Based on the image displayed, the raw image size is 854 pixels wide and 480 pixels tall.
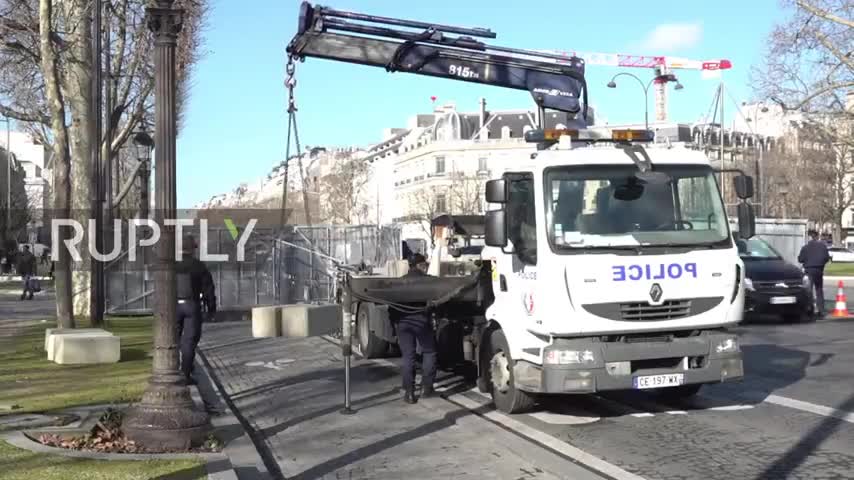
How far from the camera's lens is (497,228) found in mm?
9961

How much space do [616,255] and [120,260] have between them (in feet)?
72.9

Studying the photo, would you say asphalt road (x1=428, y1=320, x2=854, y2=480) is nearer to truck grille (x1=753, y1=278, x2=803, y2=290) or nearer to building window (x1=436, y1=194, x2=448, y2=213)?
truck grille (x1=753, y1=278, x2=803, y2=290)

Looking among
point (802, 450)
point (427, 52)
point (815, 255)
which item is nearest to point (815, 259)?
point (815, 255)

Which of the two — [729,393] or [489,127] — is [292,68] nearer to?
[729,393]

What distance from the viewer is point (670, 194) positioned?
32.1 feet

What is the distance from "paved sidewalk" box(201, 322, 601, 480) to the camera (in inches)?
314

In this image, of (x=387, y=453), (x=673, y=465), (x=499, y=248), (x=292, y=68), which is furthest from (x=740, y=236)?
(x=292, y=68)

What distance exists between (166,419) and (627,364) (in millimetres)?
4435

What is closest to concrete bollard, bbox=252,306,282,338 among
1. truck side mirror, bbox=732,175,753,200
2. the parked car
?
truck side mirror, bbox=732,175,753,200

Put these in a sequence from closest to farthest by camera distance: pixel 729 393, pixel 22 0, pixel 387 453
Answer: pixel 387 453
pixel 729 393
pixel 22 0

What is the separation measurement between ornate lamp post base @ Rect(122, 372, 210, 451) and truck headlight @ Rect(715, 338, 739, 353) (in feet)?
16.8

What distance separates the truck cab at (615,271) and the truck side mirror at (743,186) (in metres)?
0.02

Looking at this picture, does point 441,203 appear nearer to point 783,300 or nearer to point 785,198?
point 785,198

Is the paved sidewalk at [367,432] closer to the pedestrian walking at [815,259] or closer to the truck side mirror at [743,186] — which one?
the truck side mirror at [743,186]
